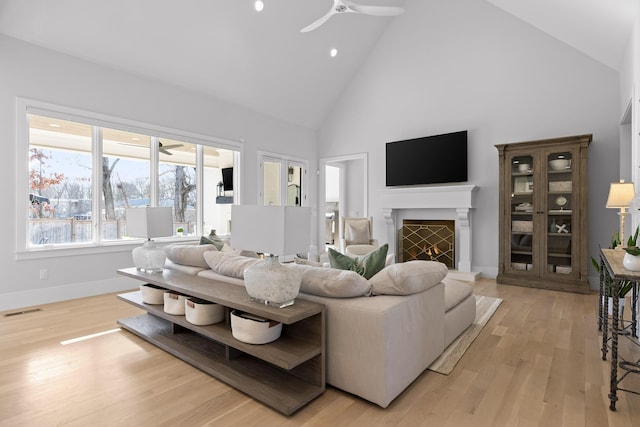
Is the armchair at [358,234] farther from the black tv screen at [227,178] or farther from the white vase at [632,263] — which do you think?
the white vase at [632,263]

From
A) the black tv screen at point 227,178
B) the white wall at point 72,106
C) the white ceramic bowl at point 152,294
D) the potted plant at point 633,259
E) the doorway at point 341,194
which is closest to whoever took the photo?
the potted plant at point 633,259

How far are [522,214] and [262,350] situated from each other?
4453mm

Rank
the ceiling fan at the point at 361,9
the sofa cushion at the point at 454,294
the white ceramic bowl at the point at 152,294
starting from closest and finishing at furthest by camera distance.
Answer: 1. the sofa cushion at the point at 454,294
2. the white ceramic bowl at the point at 152,294
3. the ceiling fan at the point at 361,9

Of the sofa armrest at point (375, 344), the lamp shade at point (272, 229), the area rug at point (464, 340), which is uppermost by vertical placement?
the lamp shade at point (272, 229)

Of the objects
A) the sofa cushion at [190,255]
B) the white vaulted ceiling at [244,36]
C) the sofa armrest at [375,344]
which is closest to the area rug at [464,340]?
the sofa armrest at [375,344]

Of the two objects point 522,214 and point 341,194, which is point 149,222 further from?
point 341,194

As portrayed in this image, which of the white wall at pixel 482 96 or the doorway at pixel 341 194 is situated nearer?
the white wall at pixel 482 96

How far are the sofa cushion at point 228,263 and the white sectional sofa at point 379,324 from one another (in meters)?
0.54

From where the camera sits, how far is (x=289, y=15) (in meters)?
5.18

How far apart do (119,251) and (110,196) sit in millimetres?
752

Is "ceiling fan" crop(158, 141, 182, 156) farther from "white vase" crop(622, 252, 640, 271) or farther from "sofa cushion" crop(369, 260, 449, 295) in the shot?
"white vase" crop(622, 252, 640, 271)

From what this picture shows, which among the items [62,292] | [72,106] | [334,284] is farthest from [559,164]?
[62,292]

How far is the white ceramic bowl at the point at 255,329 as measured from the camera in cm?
197

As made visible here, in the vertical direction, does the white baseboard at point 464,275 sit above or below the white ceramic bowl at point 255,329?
below
